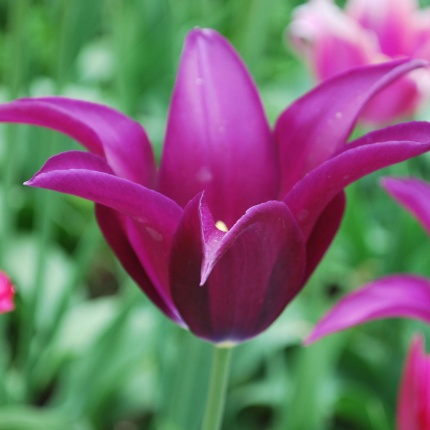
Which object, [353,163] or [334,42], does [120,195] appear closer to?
[353,163]

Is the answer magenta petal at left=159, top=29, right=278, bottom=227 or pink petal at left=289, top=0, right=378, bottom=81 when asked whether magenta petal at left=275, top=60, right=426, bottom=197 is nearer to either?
magenta petal at left=159, top=29, right=278, bottom=227

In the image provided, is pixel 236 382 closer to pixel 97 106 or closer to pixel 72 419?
pixel 72 419

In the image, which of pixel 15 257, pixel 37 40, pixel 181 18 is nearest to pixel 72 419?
pixel 15 257

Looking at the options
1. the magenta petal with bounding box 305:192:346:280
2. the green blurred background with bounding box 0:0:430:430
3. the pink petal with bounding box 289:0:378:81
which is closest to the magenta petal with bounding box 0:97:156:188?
the magenta petal with bounding box 305:192:346:280

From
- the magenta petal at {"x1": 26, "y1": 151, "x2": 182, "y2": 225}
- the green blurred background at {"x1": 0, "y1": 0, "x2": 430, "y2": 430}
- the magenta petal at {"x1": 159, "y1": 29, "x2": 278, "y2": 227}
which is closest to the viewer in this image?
the magenta petal at {"x1": 26, "y1": 151, "x2": 182, "y2": 225}

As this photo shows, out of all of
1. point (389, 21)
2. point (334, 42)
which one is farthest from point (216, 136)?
point (389, 21)
